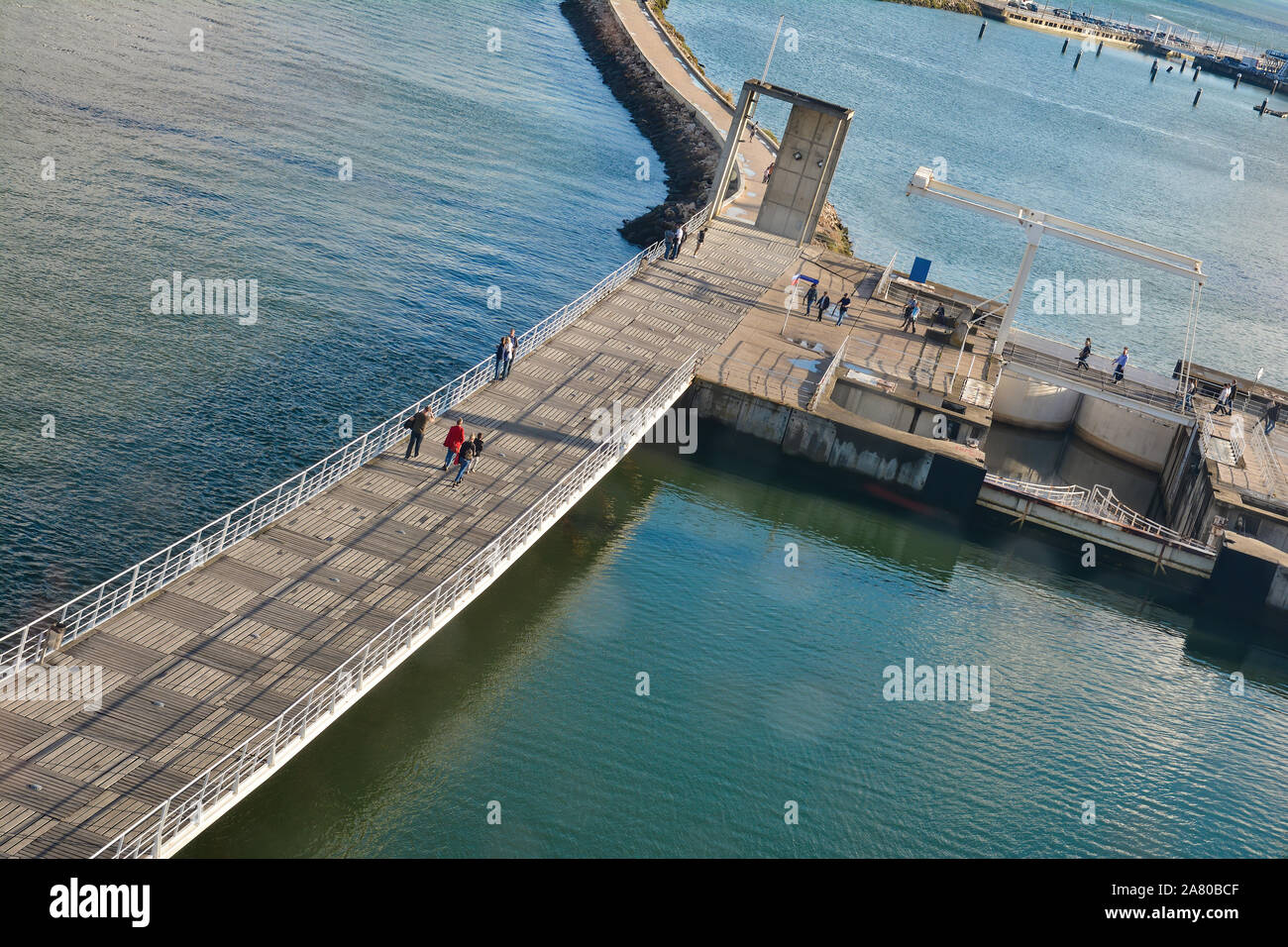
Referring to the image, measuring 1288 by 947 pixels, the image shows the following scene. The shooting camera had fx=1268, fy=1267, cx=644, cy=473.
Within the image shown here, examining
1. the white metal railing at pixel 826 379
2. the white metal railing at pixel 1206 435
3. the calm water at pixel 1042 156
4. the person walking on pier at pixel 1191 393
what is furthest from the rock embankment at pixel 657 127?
the white metal railing at pixel 1206 435

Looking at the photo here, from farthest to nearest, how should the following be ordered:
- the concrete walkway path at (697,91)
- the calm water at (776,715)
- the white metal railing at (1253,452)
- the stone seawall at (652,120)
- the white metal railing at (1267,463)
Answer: the stone seawall at (652,120) → the concrete walkway path at (697,91) → the white metal railing at (1267,463) → the white metal railing at (1253,452) → the calm water at (776,715)

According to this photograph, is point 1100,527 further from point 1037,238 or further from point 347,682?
point 347,682

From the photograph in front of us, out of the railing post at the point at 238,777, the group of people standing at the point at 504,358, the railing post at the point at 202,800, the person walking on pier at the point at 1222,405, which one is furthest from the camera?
the person walking on pier at the point at 1222,405

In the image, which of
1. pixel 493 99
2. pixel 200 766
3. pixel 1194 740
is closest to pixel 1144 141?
pixel 493 99

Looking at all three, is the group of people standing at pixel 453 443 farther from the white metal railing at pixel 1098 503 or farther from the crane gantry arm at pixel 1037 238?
the crane gantry arm at pixel 1037 238

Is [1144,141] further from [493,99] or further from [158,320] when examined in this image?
[158,320]

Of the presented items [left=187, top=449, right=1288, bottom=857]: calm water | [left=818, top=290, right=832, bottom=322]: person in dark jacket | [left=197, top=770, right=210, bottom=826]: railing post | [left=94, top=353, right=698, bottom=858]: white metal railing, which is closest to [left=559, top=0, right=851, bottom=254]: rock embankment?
[left=818, top=290, right=832, bottom=322]: person in dark jacket

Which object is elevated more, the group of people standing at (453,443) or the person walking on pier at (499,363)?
the person walking on pier at (499,363)
